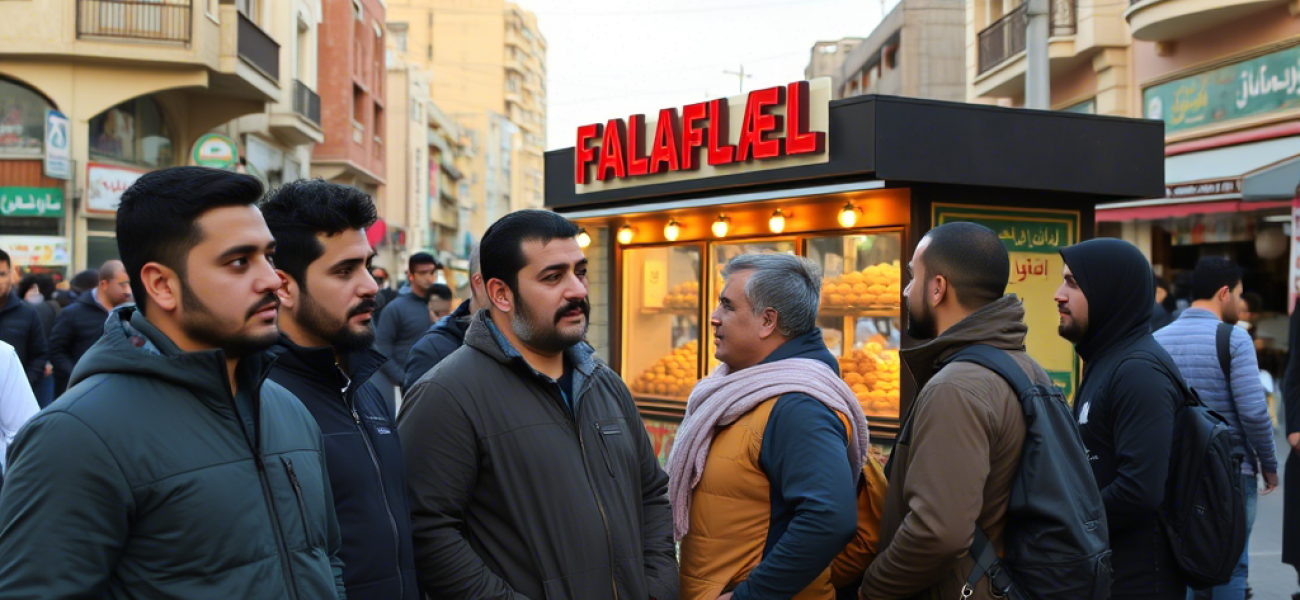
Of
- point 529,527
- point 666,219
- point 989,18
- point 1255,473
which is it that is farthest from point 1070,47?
point 529,527

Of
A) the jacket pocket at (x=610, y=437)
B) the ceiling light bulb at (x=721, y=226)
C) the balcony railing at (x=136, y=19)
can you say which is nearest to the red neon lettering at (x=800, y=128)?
the ceiling light bulb at (x=721, y=226)

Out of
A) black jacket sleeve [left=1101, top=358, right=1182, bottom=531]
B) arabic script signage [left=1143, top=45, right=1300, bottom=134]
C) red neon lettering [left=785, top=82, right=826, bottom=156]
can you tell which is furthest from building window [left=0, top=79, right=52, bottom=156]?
black jacket sleeve [left=1101, top=358, right=1182, bottom=531]

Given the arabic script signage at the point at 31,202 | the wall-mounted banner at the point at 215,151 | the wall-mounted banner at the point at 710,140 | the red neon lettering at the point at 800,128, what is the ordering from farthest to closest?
1. the wall-mounted banner at the point at 215,151
2. the arabic script signage at the point at 31,202
3. the wall-mounted banner at the point at 710,140
4. the red neon lettering at the point at 800,128

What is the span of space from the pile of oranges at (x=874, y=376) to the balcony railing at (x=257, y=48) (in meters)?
15.2

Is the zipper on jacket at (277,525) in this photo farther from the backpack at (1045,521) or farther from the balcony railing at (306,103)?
the balcony railing at (306,103)

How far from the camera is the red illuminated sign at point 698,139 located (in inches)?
323

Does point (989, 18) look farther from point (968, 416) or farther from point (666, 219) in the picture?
point (968, 416)

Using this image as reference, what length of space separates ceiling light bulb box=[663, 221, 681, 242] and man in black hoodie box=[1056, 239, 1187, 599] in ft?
20.9

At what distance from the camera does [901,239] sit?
329 inches

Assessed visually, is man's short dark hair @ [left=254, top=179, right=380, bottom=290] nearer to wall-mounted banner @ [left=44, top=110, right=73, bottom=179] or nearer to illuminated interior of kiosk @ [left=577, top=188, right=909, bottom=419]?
illuminated interior of kiosk @ [left=577, top=188, right=909, bottom=419]

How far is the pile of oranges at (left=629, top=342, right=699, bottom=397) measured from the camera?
1018cm

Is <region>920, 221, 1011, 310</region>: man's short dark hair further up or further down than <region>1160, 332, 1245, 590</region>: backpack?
further up

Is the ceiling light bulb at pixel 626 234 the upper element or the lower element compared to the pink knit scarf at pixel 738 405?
upper

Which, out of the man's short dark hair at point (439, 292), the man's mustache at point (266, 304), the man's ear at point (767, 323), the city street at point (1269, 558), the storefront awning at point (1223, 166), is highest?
the storefront awning at point (1223, 166)
